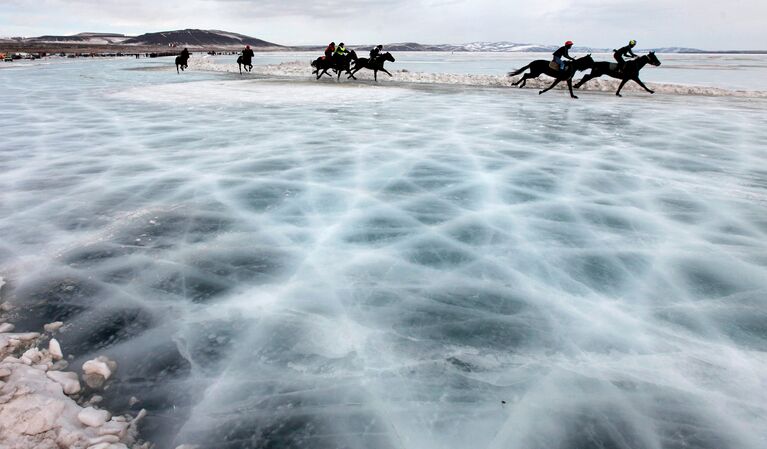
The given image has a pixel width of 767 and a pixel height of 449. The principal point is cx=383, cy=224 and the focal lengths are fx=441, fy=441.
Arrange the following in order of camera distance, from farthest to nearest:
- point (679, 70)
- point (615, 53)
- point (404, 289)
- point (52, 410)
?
point (679, 70), point (615, 53), point (404, 289), point (52, 410)

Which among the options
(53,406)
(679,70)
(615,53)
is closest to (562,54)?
(615,53)

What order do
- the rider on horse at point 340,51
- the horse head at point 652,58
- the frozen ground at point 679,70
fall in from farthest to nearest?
the frozen ground at point 679,70 < the rider on horse at point 340,51 < the horse head at point 652,58

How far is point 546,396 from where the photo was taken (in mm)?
1976

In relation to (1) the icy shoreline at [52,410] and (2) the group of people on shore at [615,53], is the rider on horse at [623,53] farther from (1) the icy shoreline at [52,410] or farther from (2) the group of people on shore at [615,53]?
(1) the icy shoreline at [52,410]

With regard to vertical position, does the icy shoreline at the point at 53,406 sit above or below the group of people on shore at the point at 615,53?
below

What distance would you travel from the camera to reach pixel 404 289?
2.87 metres

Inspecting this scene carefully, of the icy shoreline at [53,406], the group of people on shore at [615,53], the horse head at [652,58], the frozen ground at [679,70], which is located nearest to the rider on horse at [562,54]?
the group of people on shore at [615,53]

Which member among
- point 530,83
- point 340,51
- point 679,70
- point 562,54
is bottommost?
point 530,83

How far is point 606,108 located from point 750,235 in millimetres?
9993

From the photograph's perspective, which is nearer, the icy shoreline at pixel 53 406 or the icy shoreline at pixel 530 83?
the icy shoreline at pixel 53 406

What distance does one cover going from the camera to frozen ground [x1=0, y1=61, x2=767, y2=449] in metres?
1.88

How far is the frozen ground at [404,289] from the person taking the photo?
73.9 inches

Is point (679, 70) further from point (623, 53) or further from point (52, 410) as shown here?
point (52, 410)

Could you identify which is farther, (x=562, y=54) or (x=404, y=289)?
(x=562, y=54)
